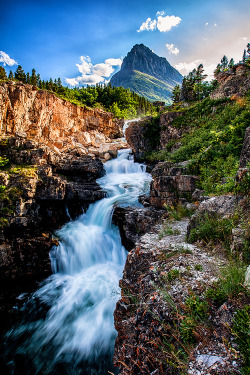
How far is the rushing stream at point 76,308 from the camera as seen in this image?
Result: 17.8 feet

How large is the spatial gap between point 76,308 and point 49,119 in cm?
2674

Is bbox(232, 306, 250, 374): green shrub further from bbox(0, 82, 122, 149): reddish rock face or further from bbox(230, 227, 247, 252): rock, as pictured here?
bbox(0, 82, 122, 149): reddish rock face

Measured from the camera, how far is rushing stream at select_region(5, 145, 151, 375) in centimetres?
542

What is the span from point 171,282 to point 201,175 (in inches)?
264

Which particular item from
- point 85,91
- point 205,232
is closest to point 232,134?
point 205,232

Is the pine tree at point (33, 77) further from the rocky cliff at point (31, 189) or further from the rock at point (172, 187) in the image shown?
the rock at point (172, 187)

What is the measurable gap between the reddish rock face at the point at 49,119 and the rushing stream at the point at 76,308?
544 inches

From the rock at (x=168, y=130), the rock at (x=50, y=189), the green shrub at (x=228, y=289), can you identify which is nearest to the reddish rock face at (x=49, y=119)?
the rock at (x=50, y=189)

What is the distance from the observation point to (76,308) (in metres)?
7.03

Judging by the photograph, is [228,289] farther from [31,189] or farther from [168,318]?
[31,189]

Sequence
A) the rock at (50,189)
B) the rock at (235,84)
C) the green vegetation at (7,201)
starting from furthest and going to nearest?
the rock at (235,84), the rock at (50,189), the green vegetation at (7,201)

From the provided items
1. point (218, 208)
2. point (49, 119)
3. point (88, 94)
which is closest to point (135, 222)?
Answer: point (218, 208)

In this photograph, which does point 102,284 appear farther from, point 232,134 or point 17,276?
point 232,134

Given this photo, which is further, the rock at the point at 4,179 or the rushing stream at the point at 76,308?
the rock at the point at 4,179
